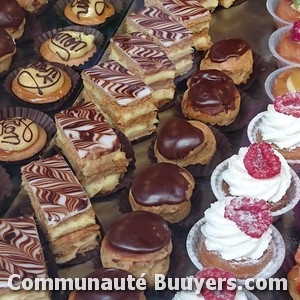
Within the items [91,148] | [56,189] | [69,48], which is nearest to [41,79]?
[69,48]

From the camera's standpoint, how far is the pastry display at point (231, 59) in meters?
3.67

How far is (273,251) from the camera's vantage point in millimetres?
2623

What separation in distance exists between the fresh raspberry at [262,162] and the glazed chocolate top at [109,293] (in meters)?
0.80

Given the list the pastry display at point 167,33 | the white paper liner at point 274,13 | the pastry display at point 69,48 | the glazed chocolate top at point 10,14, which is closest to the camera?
the pastry display at point 167,33

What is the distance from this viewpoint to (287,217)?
304cm

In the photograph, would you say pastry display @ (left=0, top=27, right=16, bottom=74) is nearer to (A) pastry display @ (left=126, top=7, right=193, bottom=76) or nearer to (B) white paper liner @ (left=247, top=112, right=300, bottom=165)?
(A) pastry display @ (left=126, top=7, right=193, bottom=76)

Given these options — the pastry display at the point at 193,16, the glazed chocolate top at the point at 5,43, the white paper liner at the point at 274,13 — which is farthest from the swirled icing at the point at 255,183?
the glazed chocolate top at the point at 5,43

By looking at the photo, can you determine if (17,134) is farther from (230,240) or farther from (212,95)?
(230,240)

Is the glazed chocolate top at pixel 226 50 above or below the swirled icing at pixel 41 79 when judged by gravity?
below

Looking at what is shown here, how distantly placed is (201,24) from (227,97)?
859 millimetres

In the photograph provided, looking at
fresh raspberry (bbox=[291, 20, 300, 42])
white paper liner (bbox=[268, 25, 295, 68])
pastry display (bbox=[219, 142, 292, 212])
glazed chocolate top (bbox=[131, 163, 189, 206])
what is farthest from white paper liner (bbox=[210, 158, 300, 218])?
fresh raspberry (bbox=[291, 20, 300, 42])

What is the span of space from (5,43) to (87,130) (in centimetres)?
113

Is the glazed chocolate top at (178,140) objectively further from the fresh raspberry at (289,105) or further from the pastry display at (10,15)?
the pastry display at (10,15)

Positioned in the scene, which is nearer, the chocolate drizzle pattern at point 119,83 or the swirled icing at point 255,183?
the swirled icing at point 255,183
